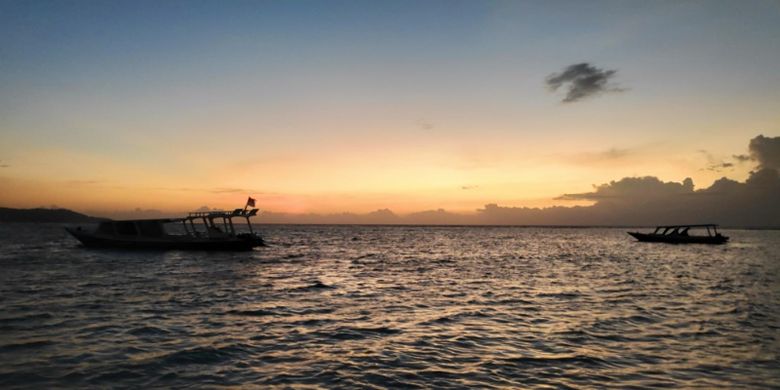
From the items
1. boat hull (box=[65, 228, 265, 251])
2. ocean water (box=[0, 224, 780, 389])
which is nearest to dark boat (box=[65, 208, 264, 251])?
boat hull (box=[65, 228, 265, 251])

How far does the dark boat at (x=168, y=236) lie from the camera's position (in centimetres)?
5016

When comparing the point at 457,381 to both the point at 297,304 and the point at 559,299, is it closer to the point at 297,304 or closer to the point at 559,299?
the point at 297,304

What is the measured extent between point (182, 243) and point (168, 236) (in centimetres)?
263

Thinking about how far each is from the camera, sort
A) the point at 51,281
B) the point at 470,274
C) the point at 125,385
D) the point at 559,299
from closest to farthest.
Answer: the point at 125,385
the point at 559,299
the point at 51,281
the point at 470,274

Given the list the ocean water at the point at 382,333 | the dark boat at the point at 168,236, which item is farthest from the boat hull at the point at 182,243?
the ocean water at the point at 382,333

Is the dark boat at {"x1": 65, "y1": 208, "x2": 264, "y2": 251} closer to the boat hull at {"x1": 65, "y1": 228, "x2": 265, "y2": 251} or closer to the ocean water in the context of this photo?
the boat hull at {"x1": 65, "y1": 228, "x2": 265, "y2": 251}

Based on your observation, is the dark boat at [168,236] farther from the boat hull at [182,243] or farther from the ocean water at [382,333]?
the ocean water at [382,333]

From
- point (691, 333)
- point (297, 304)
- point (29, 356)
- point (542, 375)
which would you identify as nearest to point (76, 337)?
point (29, 356)

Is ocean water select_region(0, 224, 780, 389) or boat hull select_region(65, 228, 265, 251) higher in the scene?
boat hull select_region(65, 228, 265, 251)

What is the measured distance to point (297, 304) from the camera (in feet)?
69.3

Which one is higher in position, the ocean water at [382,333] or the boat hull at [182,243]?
the boat hull at [182,243]

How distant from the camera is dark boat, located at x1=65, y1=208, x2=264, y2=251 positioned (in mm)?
50156

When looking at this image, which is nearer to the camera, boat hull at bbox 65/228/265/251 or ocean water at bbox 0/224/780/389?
ocean water at bbox 0/224/780/389

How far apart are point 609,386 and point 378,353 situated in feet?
18.9
